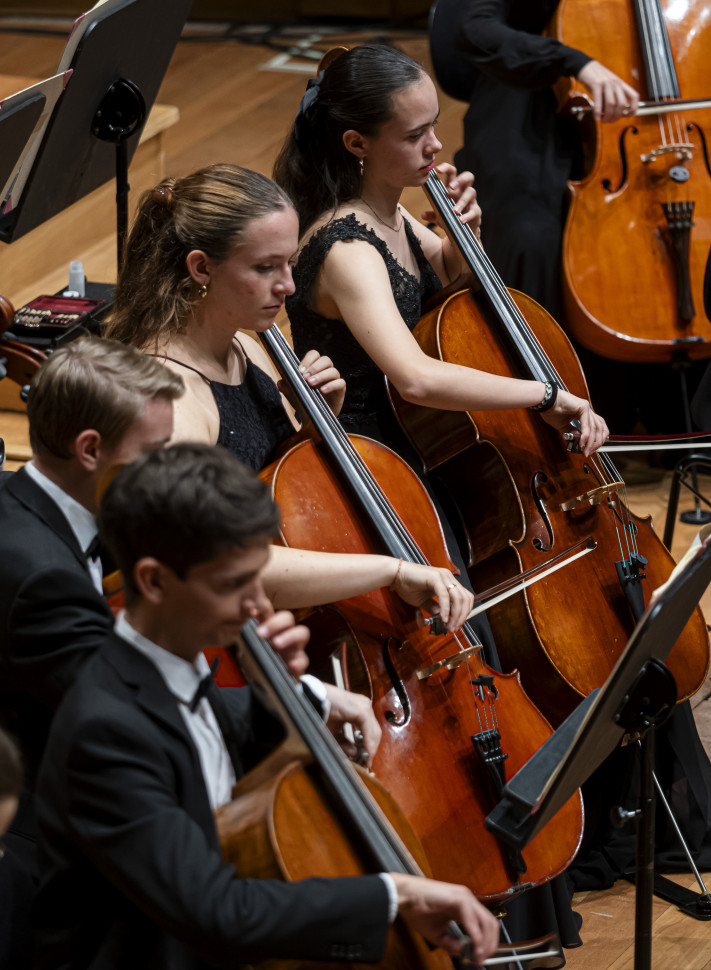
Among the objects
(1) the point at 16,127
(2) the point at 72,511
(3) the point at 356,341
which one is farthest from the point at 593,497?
(1) the point at 16,127

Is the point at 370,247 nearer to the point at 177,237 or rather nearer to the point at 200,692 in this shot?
the point at 177,237

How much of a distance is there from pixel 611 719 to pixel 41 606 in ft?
2.12

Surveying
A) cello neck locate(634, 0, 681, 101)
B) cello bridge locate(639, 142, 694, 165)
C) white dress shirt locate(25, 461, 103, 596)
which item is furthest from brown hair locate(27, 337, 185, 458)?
cello neck locate(634, 0, 681, 101)

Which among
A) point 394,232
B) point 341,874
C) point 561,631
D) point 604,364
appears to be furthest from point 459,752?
point 604,364

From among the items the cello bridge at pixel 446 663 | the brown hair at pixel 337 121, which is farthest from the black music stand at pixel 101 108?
the cello bridge at pixel 446 663

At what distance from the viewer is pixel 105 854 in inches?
40.6

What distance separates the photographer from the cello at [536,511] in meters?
1.95

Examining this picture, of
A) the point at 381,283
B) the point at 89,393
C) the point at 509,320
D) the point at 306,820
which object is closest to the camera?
the point at 306,820

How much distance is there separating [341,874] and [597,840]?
1.15 m

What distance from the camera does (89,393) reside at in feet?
4.42

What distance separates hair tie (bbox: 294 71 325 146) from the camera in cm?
213

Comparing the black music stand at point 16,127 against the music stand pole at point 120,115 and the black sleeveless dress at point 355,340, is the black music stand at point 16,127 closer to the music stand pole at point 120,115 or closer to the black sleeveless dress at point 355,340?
the music stand pole at point 120,115

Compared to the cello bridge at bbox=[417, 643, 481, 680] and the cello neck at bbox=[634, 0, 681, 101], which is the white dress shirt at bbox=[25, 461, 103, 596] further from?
the cello neck at bbox=[634, 0, 681, 101]

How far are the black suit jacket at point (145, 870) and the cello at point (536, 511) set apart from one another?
0.92 metres
